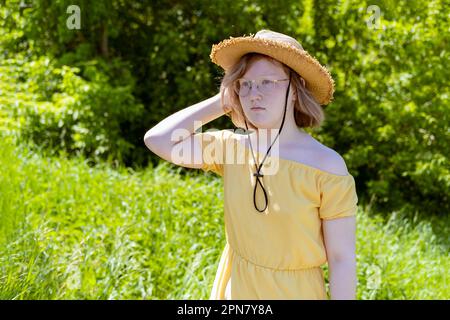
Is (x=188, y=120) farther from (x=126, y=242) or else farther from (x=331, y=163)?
(x=126, y=242)

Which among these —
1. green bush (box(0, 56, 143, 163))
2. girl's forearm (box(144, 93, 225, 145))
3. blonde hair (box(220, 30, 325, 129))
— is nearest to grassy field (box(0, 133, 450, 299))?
green bush (box(0, 56, 143, 163))

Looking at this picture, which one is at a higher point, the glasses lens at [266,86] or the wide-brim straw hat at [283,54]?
the wide-brim straw hat at [283,54]

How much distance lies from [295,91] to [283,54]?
13 cm

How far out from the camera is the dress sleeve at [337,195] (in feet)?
5.59

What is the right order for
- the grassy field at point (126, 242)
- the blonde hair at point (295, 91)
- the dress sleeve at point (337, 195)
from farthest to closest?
the grassy field at point (126, 242)
the blonde hair at point (295, 91)
the dress sleeve at point (337, 195)

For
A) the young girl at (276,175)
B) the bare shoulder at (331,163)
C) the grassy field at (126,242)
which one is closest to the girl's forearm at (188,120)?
the young girl at (276,175)

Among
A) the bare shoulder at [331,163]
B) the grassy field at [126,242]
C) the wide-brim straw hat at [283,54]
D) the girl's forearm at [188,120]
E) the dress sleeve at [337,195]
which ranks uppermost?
the wide-brim straw hat at [283,54]

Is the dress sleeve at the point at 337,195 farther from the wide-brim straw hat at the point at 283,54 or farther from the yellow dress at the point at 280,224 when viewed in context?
the wide-brim straw hat at the point at 283,54

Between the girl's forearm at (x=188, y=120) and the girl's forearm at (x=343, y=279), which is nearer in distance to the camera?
the girl's forearm at (x=343, y=279)

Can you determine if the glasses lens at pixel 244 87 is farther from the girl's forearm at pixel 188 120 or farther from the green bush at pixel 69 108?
the green bush at pixel 69 108

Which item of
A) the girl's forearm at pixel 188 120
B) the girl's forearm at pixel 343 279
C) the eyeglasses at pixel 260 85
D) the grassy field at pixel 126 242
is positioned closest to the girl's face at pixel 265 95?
the eyeglasses at pixel 260 85

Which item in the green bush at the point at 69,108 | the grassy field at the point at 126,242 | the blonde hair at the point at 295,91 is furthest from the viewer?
the green bush at the point at 69,108
